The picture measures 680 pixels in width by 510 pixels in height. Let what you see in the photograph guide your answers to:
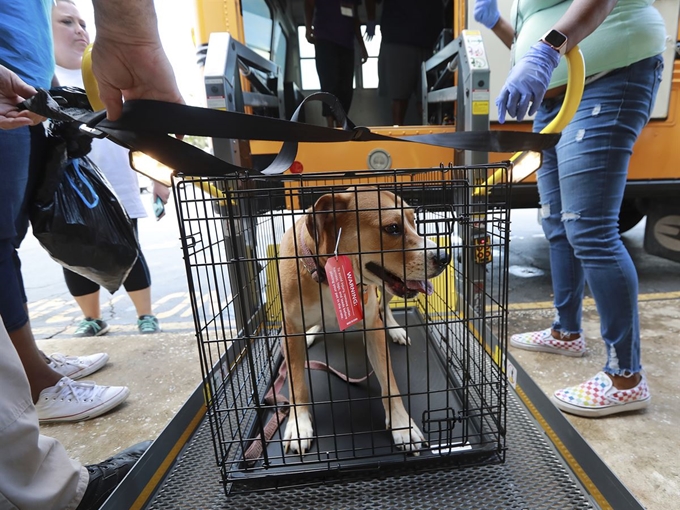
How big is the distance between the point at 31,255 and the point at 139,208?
5943 millimetres

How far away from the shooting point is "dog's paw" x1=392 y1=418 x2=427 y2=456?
3.91 ft

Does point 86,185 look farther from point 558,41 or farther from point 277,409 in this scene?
point 558,41

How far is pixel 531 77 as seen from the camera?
1212 mm

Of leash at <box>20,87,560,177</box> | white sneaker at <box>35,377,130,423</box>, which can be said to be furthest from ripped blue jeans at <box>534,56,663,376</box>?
white sneaker at <box>35,377,130,423</box>

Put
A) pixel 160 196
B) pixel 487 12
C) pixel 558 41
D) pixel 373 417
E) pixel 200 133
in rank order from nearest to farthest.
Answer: pixel 200 133, pixel 558 41, pixel 373 417, pixel 487 12, pixel 160 196

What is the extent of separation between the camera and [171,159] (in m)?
0.88

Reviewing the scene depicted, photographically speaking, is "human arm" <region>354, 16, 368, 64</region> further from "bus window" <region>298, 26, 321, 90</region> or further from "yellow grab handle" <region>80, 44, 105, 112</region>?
"yellow grab handle" <region>80, 44, 105, 112</region>

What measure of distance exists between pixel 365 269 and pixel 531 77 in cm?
82

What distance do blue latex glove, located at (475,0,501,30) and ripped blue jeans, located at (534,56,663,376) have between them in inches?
34.2

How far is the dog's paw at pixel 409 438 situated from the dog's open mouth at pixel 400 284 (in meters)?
0.41

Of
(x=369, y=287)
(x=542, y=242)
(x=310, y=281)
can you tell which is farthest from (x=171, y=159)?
(x=542, y=242)

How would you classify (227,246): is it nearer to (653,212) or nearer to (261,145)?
(261,145)

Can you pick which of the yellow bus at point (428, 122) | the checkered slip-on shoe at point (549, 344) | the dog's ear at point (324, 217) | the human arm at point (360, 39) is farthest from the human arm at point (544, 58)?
the human arm at point (360, 39)

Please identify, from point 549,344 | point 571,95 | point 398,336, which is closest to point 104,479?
point 398,336
